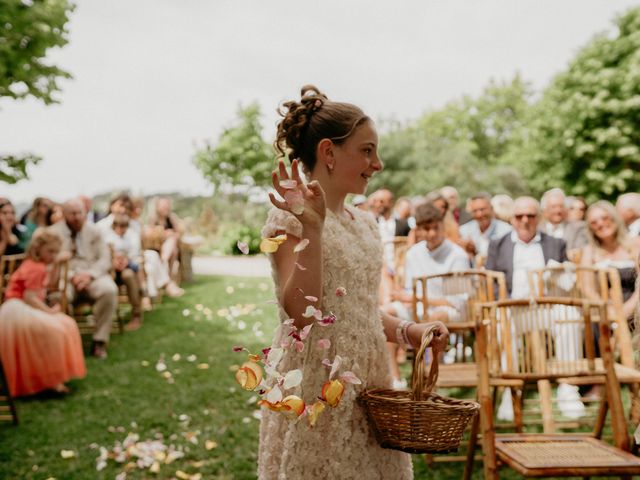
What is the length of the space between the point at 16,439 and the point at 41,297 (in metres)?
1.88

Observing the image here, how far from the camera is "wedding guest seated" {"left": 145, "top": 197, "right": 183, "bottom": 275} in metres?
11.7

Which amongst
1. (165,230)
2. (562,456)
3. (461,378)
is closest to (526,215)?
(461,378)

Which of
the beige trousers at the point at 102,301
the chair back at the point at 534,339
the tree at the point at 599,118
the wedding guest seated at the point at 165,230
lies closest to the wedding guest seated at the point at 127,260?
the beige trousers at the point at 102,301

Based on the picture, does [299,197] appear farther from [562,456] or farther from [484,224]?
[484,224]

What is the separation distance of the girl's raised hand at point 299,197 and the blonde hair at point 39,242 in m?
5.35

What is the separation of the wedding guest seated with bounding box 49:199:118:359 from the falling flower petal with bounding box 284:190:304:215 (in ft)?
21.9

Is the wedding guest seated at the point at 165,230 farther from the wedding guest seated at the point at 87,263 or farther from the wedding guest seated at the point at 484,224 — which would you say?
the wedding guest seated at the point at 484,224

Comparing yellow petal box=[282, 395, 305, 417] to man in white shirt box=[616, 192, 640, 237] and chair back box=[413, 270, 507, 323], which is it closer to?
chair back box=[413, 270, 507, 323]

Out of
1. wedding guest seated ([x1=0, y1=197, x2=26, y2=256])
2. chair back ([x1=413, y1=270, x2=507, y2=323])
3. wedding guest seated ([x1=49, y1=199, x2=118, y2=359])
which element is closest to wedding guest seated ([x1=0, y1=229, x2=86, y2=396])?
wedding guest seated ([x1=49, y1=199, x2=118, y2=359])

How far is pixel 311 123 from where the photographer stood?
1919 millimetres

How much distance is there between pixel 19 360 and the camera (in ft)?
18.4

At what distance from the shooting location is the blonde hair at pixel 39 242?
19.8ft

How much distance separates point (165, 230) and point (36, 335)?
6.39 m

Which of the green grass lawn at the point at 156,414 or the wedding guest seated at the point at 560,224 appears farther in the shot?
the wedding guest seated at the point at 560,224
